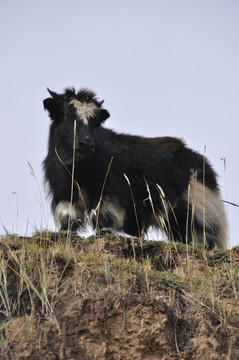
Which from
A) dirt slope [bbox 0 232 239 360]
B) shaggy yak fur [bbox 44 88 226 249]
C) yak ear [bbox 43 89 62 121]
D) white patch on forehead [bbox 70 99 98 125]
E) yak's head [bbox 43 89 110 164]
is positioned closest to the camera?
dirt slope [bbox 0 232 239 360]

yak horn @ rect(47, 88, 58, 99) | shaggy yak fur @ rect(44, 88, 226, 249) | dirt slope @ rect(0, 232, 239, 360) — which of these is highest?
yak horn @ rect(47, 88, 58, 99)

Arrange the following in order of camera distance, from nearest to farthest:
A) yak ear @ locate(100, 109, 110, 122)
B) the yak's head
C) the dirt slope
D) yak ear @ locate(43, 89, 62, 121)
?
the dirt slope → the yak's head → yak ear @ locate(43, 89, 62, 121) → yak ear @ locate(100, 109, 110, 122)

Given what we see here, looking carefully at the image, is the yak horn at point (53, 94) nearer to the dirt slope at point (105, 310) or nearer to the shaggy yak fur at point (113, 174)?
the shaggy yak fur at point (113, 174)

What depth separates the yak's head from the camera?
→ 9125 mm

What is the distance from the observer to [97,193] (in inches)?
372

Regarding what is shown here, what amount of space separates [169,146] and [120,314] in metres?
7.04

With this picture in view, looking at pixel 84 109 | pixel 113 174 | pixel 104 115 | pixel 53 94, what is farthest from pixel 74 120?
pixel 113 174

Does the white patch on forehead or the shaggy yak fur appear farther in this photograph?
the white patch on forehead

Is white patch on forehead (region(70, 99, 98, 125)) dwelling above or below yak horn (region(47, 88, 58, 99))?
below

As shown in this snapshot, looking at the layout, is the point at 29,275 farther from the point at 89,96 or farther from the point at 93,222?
the point at 89,96

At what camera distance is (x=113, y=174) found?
9.85 m

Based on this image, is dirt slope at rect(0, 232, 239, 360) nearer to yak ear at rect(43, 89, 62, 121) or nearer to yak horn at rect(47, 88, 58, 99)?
yak ear at rect(43, 89, 62, 121)

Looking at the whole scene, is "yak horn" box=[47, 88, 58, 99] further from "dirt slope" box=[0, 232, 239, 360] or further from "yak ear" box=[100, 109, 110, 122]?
"dirt slope" box=[0, 232, 239, 360]

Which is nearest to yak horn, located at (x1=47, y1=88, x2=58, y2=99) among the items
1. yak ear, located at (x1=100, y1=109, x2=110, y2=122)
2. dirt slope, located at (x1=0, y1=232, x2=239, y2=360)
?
yak ear, located at (x1=100, y1=109, x2=110, y2=122)
